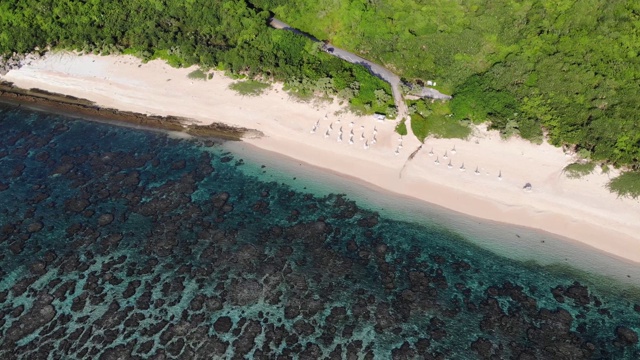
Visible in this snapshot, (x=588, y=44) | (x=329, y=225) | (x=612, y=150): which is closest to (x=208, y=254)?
(x=329, y=225)

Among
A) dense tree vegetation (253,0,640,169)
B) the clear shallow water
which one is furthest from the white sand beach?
the clear shallow water

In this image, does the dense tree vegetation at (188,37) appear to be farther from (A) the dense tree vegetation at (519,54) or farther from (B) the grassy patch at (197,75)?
(A) the dense tree vegetation at (519,54)

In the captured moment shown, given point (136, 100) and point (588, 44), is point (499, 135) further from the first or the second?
point (136, 100)

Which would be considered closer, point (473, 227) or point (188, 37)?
point (473, 227)

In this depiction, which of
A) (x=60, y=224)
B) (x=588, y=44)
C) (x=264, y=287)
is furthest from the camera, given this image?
(x=588, y=44)

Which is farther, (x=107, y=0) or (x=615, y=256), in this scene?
(x=107, y=0)

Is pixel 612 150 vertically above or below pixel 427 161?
above

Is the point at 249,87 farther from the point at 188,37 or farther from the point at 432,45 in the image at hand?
the point at 432,45

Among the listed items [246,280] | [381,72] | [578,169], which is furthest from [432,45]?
[246,280]

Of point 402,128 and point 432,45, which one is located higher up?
point 432,45
